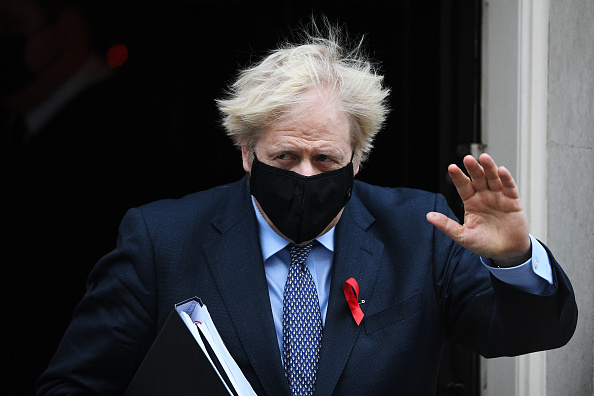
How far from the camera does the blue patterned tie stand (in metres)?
1.96

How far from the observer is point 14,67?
156 inches

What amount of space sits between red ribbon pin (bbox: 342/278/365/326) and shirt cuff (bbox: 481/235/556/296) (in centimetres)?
37

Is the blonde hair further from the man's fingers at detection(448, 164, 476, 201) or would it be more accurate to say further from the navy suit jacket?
the man's fingers at detection(448, 164, 476, 201)

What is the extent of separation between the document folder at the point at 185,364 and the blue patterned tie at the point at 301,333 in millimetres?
286

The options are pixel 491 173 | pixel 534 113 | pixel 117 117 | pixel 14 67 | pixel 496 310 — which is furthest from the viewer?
pixel 117 117

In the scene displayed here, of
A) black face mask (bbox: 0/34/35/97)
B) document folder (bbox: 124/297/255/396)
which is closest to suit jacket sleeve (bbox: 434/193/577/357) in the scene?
document folder (bbox: 124/297/255/396)

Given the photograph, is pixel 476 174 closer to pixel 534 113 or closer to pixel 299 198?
pixel 299 198

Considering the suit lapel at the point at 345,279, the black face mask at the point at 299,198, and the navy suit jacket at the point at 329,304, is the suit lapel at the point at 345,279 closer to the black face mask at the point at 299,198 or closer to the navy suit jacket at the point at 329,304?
the navy suit jacket at the point at 329,304

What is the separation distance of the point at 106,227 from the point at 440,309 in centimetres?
Result: 271

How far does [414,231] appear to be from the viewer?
7.20 ft

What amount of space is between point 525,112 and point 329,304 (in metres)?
1.50

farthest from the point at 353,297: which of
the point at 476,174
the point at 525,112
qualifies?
the point at 525,112

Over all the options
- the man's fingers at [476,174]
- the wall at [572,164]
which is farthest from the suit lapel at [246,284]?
the wall at [572,164]

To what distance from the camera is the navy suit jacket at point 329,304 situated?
1.94 metres
